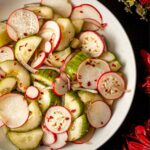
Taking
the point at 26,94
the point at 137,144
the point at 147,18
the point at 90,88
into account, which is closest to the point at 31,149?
the point at 26,94

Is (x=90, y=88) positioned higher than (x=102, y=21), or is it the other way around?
(x=102, y=21)

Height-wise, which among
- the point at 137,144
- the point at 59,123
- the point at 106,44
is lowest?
the point at 137,144

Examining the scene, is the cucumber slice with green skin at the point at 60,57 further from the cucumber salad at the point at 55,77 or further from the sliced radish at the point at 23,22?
the sliced radish at the point at 23,22

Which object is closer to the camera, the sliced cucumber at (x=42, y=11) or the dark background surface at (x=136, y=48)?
the sliced cucumber at (x=42, y=11)

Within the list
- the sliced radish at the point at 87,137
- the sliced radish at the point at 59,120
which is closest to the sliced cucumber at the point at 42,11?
the sliced radish at the point at 59,120

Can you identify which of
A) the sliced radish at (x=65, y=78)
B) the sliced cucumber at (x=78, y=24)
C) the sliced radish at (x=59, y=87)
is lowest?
the sliced radish at (x=59, y=87)

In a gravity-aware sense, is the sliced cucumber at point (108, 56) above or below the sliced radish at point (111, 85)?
above

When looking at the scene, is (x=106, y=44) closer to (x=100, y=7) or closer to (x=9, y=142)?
(x=100, y=7)
